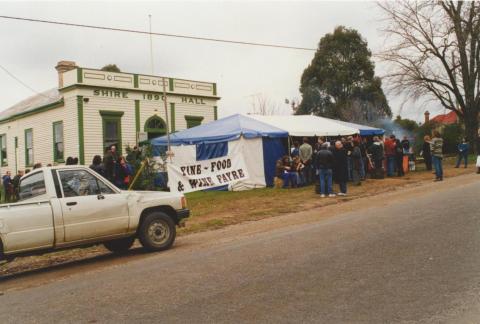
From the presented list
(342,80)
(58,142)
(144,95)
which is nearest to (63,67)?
(58,142)

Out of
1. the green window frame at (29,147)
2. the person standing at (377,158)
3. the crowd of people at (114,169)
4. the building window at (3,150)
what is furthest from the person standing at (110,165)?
the building window at (3,150)

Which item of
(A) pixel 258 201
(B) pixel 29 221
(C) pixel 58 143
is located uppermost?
(C) pixel 58 143

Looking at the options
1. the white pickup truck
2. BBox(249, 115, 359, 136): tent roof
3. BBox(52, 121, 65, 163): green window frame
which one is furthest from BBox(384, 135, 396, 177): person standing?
BBox(52, 121, 65, 163): green window frame

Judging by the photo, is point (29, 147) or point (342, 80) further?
Answer: point (342, 80)

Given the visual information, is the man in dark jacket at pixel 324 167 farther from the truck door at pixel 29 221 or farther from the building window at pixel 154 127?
the building window at pixel 154 127

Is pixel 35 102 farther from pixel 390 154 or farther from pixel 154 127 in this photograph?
pixel 390 154

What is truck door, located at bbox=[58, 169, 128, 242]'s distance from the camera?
329 inches

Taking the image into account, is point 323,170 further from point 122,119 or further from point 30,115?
point 30,115

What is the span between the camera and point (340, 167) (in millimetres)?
15977

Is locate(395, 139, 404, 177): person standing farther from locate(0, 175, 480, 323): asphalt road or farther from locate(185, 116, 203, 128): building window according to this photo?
locate(185, 116, 203, 128): building window

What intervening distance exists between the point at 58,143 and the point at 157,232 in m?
20.6

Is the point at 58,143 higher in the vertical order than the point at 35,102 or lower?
lower

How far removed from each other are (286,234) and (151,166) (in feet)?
33.7

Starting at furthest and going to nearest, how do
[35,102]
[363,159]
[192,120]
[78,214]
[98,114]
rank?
[35,102]
[192,120]
[98,114]
[363,159]
[78,214]
